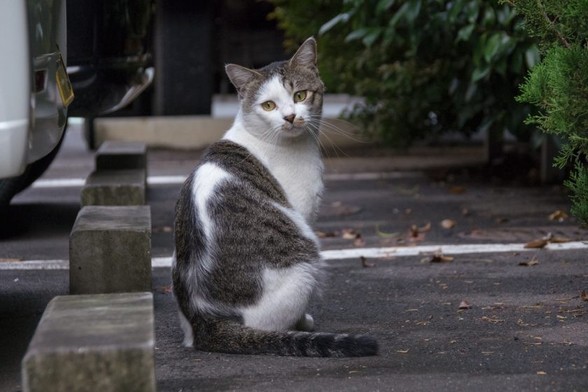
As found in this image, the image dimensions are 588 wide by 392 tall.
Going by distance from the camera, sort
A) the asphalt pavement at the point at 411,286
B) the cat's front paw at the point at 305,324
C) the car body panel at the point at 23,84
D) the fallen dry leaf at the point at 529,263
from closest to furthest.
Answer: the car body panel at the point at 23,84
the asphalt pavement at the point at 411,286
the cat's front paw at the point at 305,324
the fallen dry leaf at the point at 529,263

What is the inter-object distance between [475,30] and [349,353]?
3.55 metres

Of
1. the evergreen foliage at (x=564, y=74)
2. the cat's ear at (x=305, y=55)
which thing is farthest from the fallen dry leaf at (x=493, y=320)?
the cat's ear at (x=305, y=55)

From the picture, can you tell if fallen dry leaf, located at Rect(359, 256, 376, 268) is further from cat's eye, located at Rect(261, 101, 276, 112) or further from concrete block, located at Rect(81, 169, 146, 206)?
cat's eye, located at Rect(261, 101, 276, 112)

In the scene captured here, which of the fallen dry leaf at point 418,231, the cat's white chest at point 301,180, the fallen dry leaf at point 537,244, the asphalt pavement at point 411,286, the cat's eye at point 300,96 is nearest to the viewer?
the asphalt pavement at point 411,286

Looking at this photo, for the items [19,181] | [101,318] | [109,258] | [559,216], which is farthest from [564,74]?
[19,181]

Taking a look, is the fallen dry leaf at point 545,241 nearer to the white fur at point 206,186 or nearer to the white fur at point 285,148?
the white fur at point 285,148

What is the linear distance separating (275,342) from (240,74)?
1.25 meters

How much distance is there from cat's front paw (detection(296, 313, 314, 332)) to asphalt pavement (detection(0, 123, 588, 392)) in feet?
0.45

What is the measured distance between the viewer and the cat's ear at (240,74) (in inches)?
178

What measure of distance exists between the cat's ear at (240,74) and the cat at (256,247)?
0.36 ft

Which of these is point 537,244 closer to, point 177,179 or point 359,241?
point 359,241

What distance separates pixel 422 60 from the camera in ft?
27.9

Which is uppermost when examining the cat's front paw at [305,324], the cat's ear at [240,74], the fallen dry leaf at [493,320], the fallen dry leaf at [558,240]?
the cat's ear at [240,74]

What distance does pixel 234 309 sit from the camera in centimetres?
400
